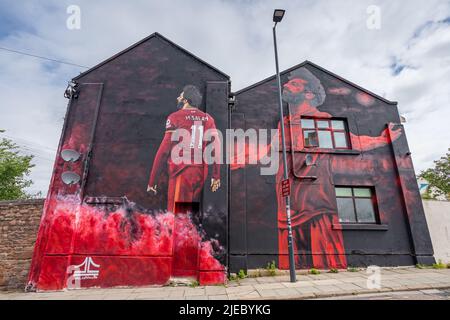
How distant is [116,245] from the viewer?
7.58m

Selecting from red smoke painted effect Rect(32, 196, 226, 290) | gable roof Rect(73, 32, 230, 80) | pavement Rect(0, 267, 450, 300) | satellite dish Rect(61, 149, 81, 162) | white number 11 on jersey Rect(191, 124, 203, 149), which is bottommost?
pavement Rect(0, 267, 450, 300)

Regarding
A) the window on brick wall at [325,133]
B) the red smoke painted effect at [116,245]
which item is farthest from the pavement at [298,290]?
the window on brick wall at [325,133]

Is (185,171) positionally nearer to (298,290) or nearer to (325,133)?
(298,290)

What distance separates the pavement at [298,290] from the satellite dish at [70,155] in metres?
4.41

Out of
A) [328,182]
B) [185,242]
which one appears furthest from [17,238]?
[328,182]

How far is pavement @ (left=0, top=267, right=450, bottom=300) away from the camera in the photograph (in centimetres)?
580

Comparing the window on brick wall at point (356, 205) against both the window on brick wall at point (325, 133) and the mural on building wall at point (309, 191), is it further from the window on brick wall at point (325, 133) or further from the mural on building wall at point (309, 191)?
the window on brick wall at point (325, 133)

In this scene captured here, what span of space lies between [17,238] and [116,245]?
3642 mm

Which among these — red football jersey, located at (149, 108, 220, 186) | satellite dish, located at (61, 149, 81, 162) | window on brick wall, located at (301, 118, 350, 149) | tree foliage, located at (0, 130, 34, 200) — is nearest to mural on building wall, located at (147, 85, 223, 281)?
red football jersey, located at (149, 108, 220, 186)

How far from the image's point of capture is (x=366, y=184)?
9781 millimetres

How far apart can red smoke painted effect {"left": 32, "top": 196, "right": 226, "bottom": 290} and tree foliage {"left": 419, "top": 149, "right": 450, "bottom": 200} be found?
79.7 feet

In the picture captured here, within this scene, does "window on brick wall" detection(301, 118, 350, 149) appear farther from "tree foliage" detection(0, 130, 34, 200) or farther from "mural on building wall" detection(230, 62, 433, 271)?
"tree foliage" detection(0, 130, 34, 200)

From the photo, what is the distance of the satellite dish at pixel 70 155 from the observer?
26.8 feet
